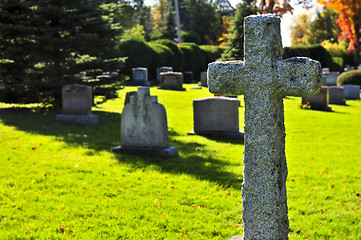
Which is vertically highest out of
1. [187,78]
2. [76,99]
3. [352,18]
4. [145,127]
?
[352,18]

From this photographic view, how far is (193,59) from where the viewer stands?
3950 cm

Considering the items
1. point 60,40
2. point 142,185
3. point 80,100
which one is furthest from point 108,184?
point 60,40

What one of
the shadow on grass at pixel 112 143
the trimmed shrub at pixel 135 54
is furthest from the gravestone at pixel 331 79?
the shadow on grass at pixel 112 143

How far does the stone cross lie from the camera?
330 centimetres

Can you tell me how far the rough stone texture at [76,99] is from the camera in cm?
1317

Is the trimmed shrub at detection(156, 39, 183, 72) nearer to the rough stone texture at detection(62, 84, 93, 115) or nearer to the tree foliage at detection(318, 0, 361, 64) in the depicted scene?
the tree foliage at detection(318, 0, 361, 64)

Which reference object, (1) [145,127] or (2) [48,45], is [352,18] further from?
(1) [145,127]

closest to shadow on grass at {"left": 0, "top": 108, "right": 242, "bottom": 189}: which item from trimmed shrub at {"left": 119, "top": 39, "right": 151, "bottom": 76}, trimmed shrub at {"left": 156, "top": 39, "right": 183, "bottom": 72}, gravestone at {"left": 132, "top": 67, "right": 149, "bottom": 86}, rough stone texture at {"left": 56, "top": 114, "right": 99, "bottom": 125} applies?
rough stone texture at {"left": 56, "top": 114, "right": 99, "bottom": 125}

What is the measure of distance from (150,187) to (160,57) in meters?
28.6

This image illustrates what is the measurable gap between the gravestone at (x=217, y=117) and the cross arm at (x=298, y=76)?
834 centimetres

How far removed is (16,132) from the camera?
1134 centimetres

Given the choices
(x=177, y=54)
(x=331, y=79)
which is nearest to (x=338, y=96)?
(x=331, y=79)

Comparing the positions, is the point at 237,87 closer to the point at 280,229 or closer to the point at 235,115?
the point at 280,229

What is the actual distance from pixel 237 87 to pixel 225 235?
7.81 ft
